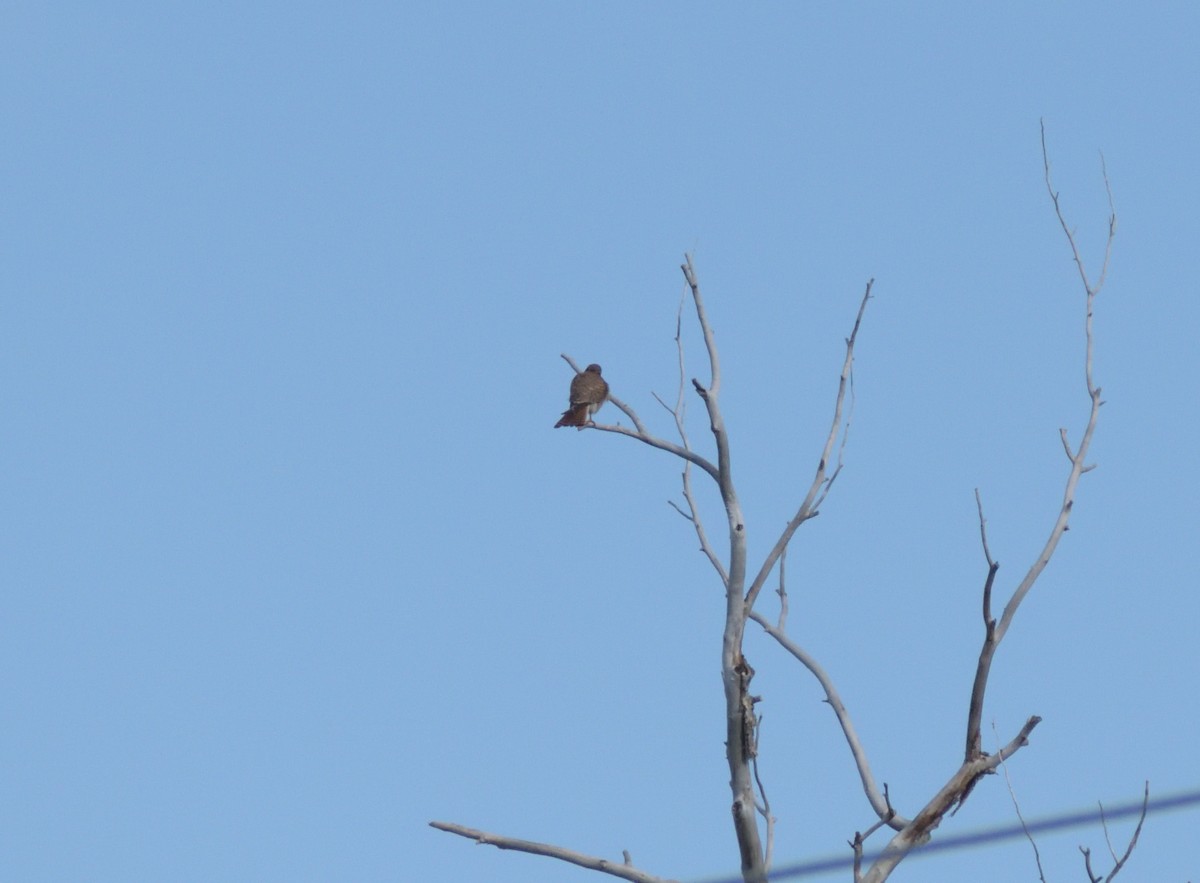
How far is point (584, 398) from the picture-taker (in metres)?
12.0

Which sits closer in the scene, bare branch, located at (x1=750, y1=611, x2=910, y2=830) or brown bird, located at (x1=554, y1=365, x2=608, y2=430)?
bare branch, located at (x1=750, y1=611, x2=910, y2=830)

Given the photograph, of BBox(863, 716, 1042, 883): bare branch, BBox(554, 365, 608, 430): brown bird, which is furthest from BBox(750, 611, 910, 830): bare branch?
BBox(554, 365, 608, 430): brown bird

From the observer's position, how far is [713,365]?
543 cm

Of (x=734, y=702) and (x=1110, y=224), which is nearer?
(x=734, y=702)

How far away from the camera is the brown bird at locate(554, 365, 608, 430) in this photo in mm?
11811

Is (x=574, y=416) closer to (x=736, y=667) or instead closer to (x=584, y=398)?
(x=584, y=398)

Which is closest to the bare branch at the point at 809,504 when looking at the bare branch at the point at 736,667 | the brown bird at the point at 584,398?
the bare branch at the point at 736,667

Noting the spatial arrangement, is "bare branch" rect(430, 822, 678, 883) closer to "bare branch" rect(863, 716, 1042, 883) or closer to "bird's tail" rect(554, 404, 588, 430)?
"bare branch" rect(863, 716, 1042, 883)

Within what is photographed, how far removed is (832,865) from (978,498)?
2.50m

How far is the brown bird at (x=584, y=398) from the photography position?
11811 mm

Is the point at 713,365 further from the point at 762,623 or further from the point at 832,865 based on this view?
the point at 832,865

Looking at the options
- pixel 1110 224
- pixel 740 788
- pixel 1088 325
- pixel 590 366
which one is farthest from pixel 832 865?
pixel 590 366

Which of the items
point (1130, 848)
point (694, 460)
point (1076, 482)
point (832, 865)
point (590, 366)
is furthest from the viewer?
point (590, 366)

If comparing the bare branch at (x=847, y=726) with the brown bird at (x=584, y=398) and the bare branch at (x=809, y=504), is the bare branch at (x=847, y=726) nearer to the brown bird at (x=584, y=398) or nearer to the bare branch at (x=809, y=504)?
the bare branch at (x=809, y=504)
